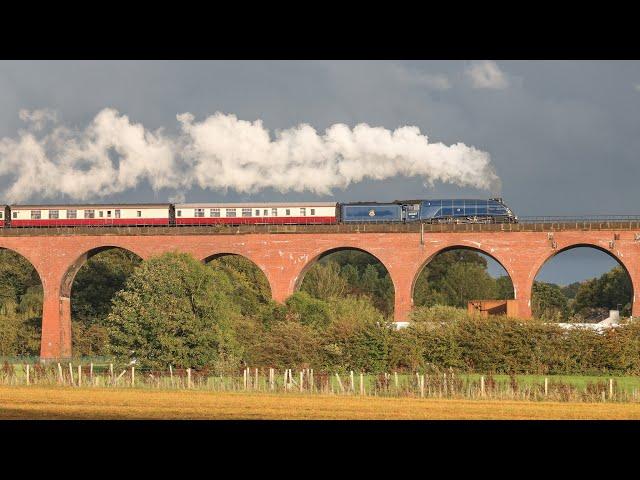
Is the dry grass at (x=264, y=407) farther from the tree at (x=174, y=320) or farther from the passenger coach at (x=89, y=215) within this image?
the passenger coach at (x=89, y=215)

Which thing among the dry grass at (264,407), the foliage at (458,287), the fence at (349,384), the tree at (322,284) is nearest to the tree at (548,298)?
the foliage at (458,287)

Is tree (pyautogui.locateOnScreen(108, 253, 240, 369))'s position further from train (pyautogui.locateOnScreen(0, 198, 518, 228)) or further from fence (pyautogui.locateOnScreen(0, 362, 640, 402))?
train (pyautogui.locateOnScreen(0, 198, 518, 228))

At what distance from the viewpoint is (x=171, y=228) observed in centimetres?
5891

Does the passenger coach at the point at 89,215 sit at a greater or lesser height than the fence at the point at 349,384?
greater

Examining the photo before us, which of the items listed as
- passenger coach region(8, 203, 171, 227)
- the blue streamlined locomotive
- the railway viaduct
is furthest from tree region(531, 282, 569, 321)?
passenger coach region(8, 203, 171, 227)

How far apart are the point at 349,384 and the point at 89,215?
2980 centimetres

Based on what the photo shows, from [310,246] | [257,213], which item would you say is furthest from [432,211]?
[257,213]

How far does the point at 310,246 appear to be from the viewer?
187 ft

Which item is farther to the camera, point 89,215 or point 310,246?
point 89,215

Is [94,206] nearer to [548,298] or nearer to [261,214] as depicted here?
[261,214]

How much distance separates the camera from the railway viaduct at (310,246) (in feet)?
177

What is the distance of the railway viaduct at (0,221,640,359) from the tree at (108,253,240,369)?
12584 millimetres

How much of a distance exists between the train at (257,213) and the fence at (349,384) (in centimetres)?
1822
